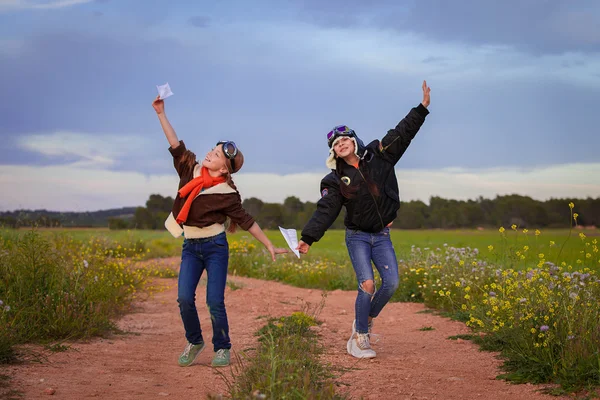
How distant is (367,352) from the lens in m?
7.18

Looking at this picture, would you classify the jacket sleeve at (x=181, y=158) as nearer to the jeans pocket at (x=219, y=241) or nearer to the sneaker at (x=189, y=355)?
the jeans pocket at (x=219, y=241)

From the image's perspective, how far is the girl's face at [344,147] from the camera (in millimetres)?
6871

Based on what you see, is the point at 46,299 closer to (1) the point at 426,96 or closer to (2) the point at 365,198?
(2) the point at 365,198

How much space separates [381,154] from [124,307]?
229 inches

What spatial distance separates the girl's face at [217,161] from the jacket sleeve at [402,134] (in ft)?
5.70

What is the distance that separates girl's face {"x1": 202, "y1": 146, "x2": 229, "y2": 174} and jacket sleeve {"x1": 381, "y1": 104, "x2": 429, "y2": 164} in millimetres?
1736

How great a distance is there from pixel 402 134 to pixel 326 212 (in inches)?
46.7

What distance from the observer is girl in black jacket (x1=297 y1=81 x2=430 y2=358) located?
Answer: 6883 millimetres

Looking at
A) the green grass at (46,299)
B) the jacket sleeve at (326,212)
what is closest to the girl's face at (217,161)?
the jacket sleeve at (326,212)

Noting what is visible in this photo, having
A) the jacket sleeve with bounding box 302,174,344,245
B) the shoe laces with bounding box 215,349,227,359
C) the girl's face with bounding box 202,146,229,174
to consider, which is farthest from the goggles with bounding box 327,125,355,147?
the shoe laces with bounding box 215,349,227,359

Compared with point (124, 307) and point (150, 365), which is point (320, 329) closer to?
point (150, 365)

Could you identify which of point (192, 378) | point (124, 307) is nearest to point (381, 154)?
point (192, 378)

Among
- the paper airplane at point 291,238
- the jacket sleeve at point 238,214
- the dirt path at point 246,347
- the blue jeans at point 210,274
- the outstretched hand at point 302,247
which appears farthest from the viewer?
the outstretched hand at point 302,247

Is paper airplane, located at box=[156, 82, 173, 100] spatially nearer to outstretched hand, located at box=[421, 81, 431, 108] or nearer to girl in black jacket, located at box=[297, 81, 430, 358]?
girl in black jacket, located at box=[297, 81, 430, 358]
